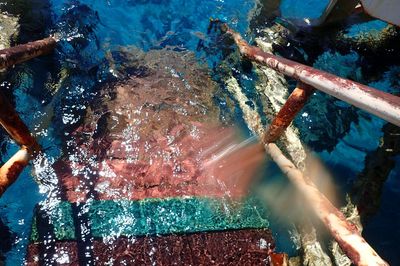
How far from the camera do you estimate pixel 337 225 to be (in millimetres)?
2010

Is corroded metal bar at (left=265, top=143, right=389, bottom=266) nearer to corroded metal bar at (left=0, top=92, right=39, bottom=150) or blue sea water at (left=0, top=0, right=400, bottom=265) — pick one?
blue sea water at (left=0, top=0, right=400, bottom=265)

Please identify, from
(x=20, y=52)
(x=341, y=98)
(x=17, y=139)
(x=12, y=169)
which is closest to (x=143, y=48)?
(x=20, y=52)

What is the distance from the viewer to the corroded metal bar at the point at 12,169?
252 cm

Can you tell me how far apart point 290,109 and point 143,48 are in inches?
151

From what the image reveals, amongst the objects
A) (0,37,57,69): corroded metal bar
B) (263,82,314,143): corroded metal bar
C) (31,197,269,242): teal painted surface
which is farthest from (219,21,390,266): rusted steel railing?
(0,37,57,69): corroded metal bar

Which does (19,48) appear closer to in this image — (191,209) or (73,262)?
(73,262)

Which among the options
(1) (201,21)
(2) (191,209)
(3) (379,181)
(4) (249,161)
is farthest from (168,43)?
(3) (379,181)

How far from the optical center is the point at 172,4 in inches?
265

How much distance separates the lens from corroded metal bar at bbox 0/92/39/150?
2.52m

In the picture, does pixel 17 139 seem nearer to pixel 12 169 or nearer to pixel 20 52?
pixel 12 169

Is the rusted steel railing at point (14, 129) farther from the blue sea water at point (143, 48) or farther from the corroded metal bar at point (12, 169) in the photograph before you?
the blue sea water at point (143, 48)

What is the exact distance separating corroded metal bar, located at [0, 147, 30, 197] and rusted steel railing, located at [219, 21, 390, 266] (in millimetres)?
2212

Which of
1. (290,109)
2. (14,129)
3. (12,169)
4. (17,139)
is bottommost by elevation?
(12,169)

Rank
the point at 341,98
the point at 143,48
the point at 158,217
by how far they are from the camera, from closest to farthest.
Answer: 1. the point at 341,98
2. the point at 158,217
3. the point at 143,48
